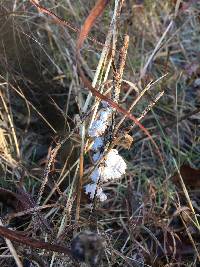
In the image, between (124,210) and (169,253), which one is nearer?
(169,253)

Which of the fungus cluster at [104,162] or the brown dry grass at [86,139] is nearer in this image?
the fungus cluster at [104,162]

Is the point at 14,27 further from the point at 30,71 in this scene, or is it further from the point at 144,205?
the point at 144,205

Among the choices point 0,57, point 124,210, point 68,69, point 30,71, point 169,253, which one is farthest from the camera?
point 68,69

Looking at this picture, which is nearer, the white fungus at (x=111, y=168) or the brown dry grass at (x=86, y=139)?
the white fungus at (x=111, y=168)

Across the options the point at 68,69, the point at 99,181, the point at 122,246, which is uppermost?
the point at 68,69

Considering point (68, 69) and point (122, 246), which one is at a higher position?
point (68, 69)

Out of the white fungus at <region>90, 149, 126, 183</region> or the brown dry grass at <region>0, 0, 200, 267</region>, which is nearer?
the white fungus at <region>90, 149, 126, 183</region>

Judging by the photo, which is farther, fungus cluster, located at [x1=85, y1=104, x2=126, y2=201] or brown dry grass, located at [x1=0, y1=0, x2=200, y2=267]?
brown dry grass, located at [x1=0, y1=0, x2=200, y2=267]

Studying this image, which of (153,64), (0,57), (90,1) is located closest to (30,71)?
(0,57)

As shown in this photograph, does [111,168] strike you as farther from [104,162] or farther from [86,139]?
[86,139]

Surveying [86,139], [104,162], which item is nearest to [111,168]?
[104,162]

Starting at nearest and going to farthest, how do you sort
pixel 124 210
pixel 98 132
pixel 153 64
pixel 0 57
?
pixel 98 132 < pixel 124 210 < pixel 0 57 < pixel 153 64
